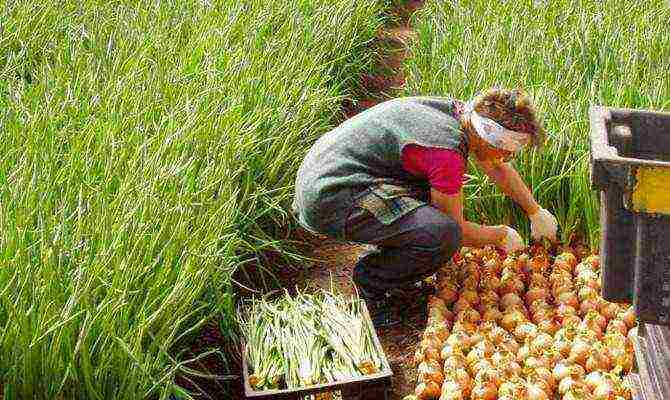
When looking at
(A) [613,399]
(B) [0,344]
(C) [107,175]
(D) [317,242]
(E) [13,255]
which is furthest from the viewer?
(D) [317,242]

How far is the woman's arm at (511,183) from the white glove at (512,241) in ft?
0.33

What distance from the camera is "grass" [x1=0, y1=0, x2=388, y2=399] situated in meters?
2.13

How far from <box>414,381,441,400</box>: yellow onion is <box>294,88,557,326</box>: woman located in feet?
1.82

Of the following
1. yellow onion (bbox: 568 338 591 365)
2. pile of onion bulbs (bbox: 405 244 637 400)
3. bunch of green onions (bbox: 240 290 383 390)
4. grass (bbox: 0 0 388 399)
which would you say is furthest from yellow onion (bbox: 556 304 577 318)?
grass (bbox: 0 0 388 399)

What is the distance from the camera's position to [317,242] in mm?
3691

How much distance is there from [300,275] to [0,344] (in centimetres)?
153

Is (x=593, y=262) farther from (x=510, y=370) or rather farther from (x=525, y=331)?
(x=510, y=370)

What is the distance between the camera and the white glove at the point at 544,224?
3152mm

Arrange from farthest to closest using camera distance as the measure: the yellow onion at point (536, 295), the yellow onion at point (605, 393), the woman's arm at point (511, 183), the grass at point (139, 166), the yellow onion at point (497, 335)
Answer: the woman's arm at point (511, 183)
the yellow onion at point (536, 295)
the yellow onion at point (497, 335)
the yellow onion at point (605, 393)
the grass at point (139, 166)

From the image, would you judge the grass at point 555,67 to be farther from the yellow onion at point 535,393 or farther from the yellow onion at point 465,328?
the yellow onion at point 535,393

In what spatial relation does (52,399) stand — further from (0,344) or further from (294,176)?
(294,176)

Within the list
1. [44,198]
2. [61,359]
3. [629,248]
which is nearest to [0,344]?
[61,359]

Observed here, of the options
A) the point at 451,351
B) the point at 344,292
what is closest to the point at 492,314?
the point at 451,351

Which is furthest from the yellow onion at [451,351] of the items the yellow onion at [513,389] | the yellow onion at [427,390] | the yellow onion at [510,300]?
the yellow onion at [510,300]
